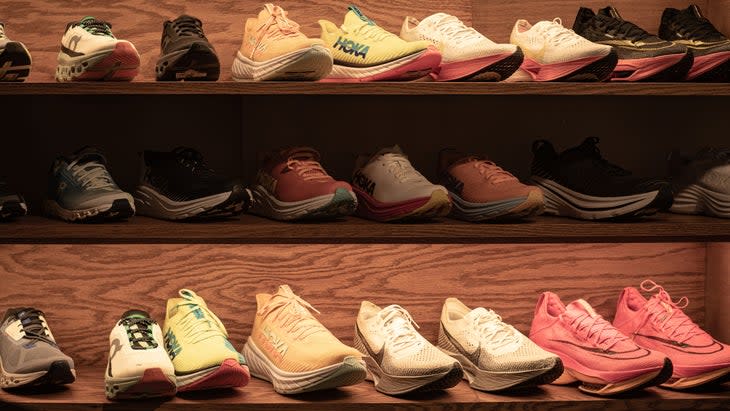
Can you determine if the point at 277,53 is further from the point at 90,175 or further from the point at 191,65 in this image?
the point at 90,175

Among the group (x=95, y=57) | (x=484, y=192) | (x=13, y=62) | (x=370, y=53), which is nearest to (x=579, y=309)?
(x=484, y=192)

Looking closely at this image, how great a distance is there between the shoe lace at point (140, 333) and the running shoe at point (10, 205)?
0.37m

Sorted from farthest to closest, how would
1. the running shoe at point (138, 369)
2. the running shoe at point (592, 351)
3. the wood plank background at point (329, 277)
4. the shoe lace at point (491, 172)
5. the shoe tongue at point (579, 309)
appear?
the wood plank background at point (329, 277), the shoe tongue at point (579, 309), the shoe lace at point (491, 172), the running shoe at point (592, 351), the running shoe at point (138, 369)

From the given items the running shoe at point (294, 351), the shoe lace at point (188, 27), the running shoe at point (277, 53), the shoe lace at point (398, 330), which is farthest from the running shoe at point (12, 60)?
the shoe lace at point (398, 330)

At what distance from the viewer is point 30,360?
232 cm

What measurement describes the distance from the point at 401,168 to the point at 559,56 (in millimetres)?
474

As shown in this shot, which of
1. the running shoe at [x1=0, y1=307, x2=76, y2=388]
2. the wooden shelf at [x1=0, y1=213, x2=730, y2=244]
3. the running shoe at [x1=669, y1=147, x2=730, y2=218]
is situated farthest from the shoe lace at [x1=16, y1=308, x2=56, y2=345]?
the running shoe at [x1=669, y1=147, x2=730, y2=218]

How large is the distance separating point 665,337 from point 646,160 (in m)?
0.56

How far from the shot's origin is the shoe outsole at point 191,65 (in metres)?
2.28

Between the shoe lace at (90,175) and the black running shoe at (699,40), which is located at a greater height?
the black running shoe at (699,40)

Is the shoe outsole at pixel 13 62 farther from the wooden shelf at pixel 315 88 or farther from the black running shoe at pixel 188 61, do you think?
the black running shoe at pixel 188 61

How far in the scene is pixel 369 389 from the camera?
2414 millimetres

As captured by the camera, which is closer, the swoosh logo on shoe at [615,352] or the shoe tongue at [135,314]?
the swoosh logo on shoe at [615,352]

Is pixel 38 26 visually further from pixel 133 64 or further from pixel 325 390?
pixel 325 390
